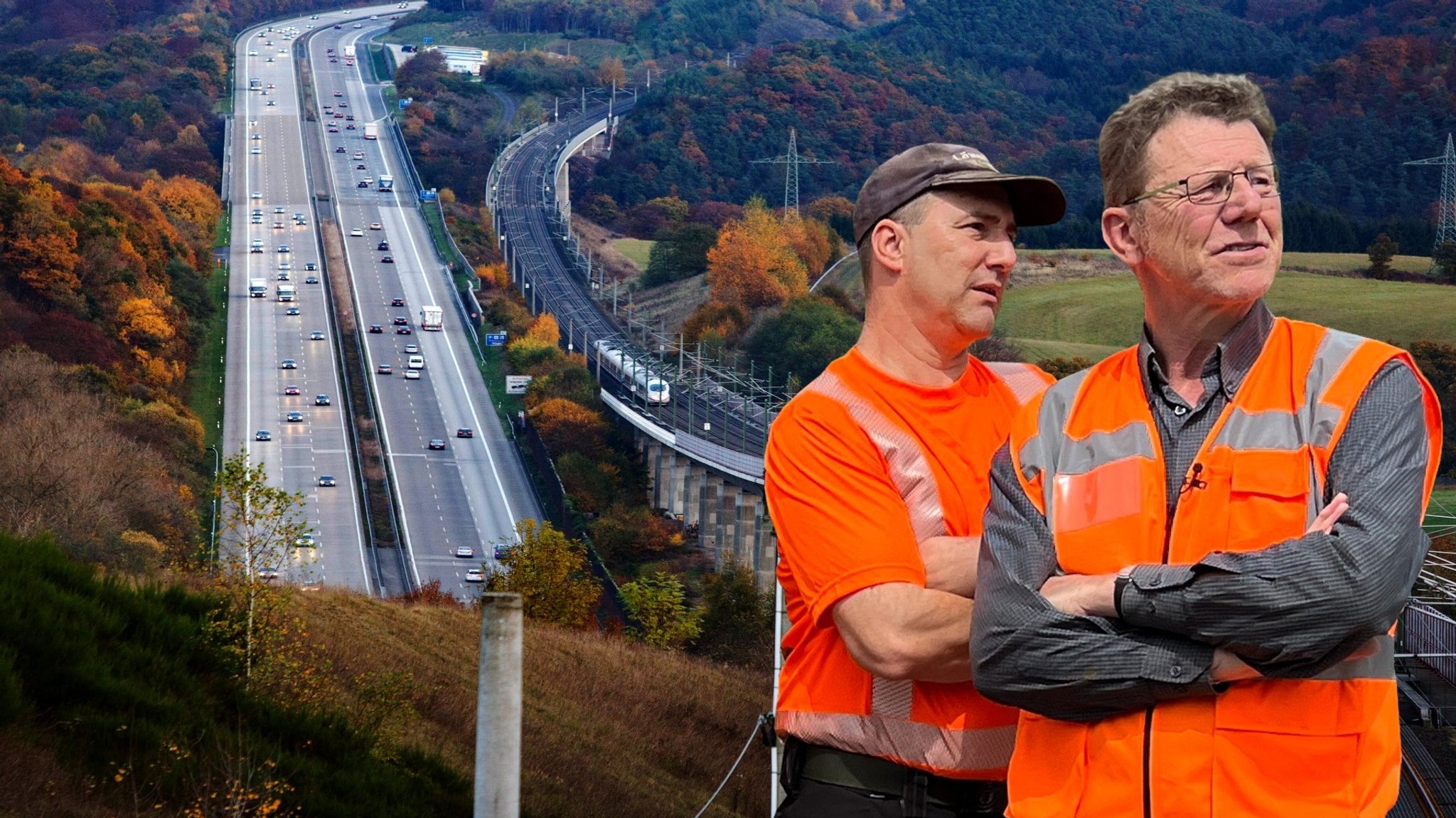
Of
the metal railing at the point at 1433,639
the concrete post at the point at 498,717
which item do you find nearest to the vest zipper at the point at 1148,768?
the concrete post at the point at 498,717

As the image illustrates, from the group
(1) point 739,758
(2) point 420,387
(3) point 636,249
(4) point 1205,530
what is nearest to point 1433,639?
(1) point 739,758

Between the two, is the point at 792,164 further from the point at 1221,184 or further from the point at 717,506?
the point at 1221,184

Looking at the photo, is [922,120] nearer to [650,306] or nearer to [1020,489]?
[650,306]

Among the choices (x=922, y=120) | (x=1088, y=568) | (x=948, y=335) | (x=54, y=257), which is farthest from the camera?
(x=922, y=120)

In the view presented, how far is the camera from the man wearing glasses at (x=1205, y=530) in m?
2.88

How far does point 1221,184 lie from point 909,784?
1.60 m

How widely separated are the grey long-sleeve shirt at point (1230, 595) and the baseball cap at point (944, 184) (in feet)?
3.43

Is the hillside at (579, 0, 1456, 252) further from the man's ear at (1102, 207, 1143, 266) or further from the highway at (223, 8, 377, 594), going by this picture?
the man's ear at (1102, 207, 1143, 266)

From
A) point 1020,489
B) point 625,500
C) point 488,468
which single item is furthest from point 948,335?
point 488,468

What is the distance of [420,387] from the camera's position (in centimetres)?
10669

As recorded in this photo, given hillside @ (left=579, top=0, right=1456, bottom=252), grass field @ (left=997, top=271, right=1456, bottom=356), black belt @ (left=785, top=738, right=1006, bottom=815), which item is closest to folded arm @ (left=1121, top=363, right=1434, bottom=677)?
black belt @ (left=785, top=738, right=1006, bottom=815)

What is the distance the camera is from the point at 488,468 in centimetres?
9481

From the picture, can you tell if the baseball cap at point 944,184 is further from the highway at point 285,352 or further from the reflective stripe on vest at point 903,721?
the highway at point 285,352

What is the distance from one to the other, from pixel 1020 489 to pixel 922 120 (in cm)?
15699
